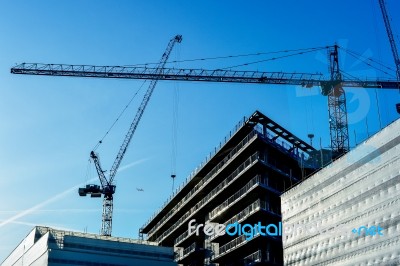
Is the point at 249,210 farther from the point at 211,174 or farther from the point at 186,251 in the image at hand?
the point at 186,251

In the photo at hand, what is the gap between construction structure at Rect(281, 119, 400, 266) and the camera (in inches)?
1918

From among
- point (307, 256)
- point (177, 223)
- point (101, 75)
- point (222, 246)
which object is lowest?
point (307, 256)

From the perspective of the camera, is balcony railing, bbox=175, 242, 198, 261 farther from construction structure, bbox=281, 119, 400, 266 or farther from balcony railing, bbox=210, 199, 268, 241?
construction structure, bbox=281, 119, 400, 266

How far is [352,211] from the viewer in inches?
2106

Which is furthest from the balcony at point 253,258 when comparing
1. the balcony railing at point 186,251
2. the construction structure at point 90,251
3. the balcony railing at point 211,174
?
the construction structure at point 90,251

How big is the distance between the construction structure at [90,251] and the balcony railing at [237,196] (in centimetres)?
2639

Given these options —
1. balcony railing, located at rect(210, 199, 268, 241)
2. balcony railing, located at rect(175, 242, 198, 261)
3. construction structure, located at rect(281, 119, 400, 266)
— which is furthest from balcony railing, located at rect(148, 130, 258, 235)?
construction structure, located at rect(281, 119, 400, 266)

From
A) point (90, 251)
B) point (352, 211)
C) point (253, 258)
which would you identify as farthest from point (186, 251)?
point (352, 211)

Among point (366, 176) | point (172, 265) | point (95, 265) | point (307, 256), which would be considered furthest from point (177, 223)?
point (366, 176)

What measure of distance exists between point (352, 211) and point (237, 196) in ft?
97.2

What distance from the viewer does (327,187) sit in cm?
5897

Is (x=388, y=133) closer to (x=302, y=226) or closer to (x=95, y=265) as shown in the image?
(x=302, y=226)

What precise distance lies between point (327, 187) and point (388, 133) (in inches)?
432

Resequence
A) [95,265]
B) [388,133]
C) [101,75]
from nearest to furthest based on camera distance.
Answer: [388,133] < [95,265] < [101,75]
